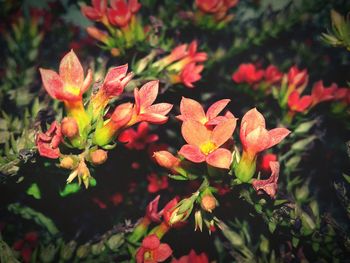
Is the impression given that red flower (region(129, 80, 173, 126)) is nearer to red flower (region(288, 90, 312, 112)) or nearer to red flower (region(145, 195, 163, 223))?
red flower (region(145, 195, 163, 223))

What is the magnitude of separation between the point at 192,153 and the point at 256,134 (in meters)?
0.15

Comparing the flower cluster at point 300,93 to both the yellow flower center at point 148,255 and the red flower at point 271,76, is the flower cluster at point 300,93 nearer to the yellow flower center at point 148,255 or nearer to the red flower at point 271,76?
the red flower at point 271,76

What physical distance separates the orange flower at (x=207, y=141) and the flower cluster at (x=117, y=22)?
59 centimetres

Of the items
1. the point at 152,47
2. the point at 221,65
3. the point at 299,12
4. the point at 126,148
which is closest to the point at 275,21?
the point at 299,12

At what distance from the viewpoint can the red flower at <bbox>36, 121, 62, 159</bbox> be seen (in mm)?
752

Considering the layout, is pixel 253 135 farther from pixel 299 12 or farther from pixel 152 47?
pixel 299 12

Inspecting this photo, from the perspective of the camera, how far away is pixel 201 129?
719mm

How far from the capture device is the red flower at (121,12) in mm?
1126

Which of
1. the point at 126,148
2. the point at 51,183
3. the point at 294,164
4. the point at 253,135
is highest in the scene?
the point at 253,135

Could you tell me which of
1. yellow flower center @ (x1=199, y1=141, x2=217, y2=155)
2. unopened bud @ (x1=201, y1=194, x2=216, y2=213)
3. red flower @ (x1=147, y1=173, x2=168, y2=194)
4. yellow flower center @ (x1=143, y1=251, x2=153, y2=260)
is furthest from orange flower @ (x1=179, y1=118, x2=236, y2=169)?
red flower @ (x1=147, y1=173, x2=168, y2=194)

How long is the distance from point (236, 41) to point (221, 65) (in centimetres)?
14

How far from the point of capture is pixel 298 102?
1.15 meters

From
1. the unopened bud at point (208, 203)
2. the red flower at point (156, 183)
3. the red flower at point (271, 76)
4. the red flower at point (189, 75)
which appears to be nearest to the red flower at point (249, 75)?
the red flower at point (271, 76)

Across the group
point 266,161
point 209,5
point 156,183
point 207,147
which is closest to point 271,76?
point 209,5
